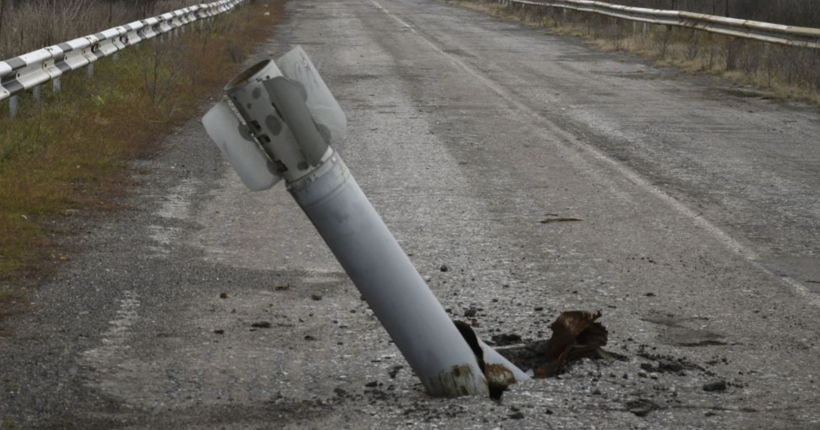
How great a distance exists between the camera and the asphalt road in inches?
200

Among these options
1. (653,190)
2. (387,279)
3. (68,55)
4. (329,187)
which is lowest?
(653,190)

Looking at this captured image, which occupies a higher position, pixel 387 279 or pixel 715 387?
pixel 387 279

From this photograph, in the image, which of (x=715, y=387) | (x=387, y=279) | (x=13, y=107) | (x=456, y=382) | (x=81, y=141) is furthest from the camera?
(x=13, y=107)

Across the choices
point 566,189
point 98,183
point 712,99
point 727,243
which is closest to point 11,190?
point 98,183

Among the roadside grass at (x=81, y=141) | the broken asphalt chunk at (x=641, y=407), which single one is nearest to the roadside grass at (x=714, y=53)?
the roadside grass at (x=81, y=141)

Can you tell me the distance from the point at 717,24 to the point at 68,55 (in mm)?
13420

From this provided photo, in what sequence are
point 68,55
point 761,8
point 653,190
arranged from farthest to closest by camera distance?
point 761,8 → point 68,55 → point 653,190

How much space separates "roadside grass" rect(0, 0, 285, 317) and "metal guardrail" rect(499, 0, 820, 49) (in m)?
8.60

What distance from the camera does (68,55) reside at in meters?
14.0

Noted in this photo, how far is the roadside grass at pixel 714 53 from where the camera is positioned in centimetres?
1838

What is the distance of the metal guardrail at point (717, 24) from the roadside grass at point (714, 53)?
198mm

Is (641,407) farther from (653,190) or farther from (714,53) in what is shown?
(714,53)

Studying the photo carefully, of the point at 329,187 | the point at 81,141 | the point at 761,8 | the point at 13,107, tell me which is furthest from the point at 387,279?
the point at 761,8

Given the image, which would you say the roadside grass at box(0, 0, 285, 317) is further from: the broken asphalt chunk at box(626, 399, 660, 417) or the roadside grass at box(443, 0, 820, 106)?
the roadside grass at box(443, 0, 820, 106)
